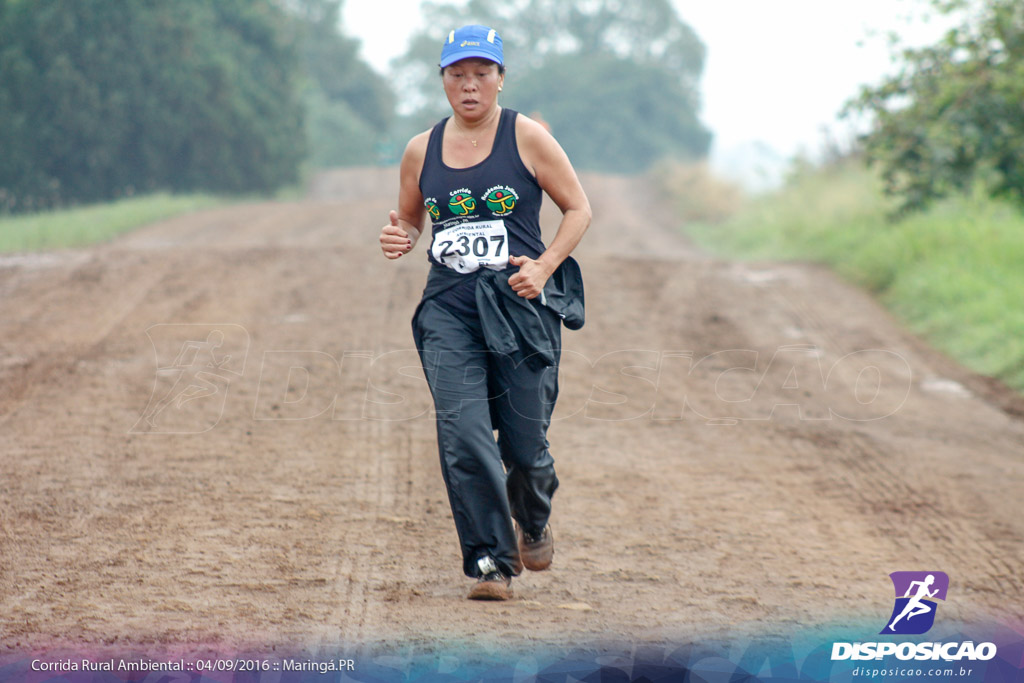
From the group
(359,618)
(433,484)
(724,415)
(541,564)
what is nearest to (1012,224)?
(724,415)

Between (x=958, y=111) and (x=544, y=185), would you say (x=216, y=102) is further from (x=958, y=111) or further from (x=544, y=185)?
(x=544, y=185)

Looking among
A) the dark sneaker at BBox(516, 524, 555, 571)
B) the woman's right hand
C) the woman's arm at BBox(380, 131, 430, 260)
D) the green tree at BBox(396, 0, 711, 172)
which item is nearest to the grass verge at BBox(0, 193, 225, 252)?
the woman's arm at BBox(380, 131, 430, 260)

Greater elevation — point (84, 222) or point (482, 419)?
point (84, 222)

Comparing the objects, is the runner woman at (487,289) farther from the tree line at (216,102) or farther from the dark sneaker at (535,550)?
the tree line at (216,102)

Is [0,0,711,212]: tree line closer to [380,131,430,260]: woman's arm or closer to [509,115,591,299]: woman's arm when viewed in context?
[380,131,430,260]: woman's arm

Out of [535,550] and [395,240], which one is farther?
[535,550]

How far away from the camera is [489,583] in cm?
383

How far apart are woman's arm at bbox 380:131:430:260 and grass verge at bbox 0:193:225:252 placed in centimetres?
1023

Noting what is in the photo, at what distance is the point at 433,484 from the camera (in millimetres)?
5629

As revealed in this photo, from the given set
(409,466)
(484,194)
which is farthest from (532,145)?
(409,466)

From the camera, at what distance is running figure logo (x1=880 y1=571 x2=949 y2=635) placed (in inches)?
154

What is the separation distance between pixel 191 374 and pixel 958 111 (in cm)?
832

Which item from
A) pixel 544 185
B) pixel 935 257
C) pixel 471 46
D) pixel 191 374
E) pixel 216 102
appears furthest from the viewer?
pixel 216 102

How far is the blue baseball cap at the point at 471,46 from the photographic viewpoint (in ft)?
12.3
